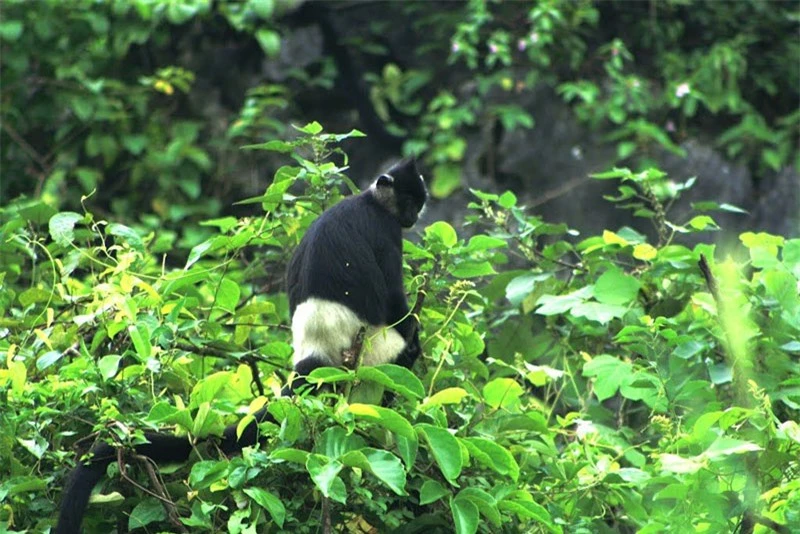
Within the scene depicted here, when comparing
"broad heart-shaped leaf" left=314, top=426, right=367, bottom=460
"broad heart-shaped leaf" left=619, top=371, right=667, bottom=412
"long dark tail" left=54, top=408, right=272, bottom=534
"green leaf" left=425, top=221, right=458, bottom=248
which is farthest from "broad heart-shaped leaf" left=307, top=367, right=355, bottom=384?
"broad heart-shaped leaf" left=619, top=371, right=667, bottom=412

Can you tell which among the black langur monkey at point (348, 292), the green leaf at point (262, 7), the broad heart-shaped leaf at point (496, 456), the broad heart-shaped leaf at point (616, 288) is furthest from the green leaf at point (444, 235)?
the green leaf at point (262, 7)

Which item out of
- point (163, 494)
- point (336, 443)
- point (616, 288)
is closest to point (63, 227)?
point (163, 494)

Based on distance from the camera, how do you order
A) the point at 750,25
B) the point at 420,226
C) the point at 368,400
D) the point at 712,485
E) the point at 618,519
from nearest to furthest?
1. the point at 712,485
2. the point at 368,400
3. the point at 618,519
4. the point at 420,226
5. the point at 750,25

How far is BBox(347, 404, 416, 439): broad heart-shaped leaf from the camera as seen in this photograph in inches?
101

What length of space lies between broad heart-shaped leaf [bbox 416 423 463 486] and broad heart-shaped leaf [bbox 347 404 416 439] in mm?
59

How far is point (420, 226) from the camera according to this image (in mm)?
6348

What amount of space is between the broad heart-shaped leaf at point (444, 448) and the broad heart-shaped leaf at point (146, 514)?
62 cm

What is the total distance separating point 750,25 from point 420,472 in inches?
198

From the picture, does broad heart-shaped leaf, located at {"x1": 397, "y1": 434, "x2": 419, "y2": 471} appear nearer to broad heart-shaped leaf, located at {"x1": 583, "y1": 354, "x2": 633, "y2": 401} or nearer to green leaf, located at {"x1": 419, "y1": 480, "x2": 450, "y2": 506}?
green leaf, located at {"x1": 419, "y1": 480, "x2": 450, "y2": 506}

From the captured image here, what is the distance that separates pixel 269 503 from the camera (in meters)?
2.57

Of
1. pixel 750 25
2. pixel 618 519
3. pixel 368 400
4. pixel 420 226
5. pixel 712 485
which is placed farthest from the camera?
pixel 750 25

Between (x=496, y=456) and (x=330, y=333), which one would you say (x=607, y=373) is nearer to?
(x=496, y=456)

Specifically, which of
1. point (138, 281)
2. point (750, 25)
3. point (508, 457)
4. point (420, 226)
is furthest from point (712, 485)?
point (750, 25)

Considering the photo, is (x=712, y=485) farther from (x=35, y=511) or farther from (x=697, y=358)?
(x=35, y=511)
